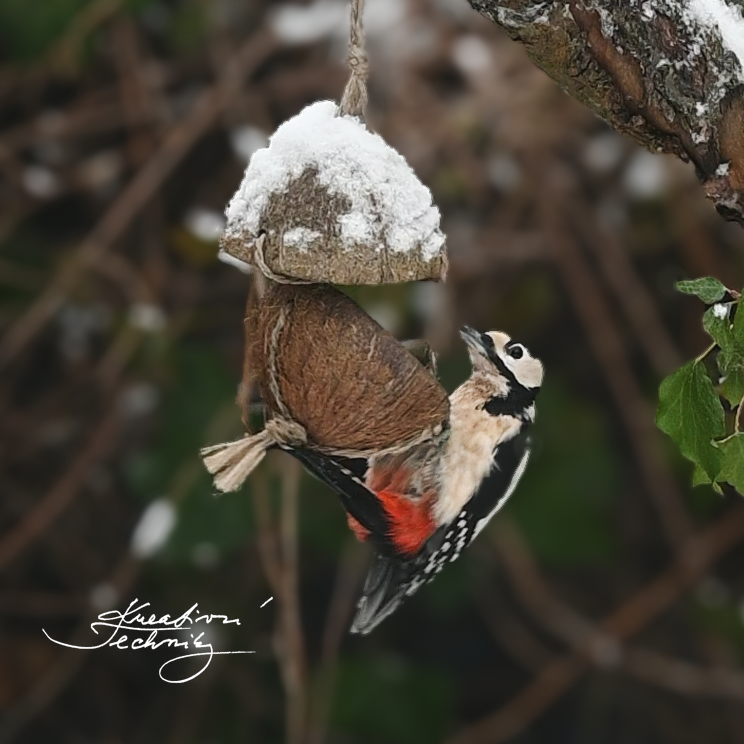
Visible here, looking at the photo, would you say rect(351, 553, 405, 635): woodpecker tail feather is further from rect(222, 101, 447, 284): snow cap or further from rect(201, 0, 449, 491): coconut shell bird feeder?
rect(222, 101, 447, 284): snow cap

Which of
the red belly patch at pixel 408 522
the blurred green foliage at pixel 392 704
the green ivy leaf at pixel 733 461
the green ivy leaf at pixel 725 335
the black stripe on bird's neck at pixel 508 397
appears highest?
the green ivy leaf at pixel 725 335

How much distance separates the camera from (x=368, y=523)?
1165 mm

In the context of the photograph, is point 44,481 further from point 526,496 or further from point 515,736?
point 515,736

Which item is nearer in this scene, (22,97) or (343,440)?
(343,440)

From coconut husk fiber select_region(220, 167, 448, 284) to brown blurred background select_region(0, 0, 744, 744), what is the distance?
147 cm

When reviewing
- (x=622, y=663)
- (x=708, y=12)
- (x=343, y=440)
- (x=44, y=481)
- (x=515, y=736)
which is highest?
(x=708, y=12)

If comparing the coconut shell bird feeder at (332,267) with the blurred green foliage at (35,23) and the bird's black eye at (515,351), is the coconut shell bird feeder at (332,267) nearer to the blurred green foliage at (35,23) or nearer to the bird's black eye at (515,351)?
the bird's black eye at (515,351)

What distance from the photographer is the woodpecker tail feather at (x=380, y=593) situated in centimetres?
119

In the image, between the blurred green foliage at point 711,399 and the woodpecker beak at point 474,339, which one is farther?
the woodpecker beak at point 474,339

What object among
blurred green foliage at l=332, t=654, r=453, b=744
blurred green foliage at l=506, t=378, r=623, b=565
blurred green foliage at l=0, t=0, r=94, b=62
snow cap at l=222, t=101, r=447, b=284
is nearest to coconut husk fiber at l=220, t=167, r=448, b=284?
snow cap at l=222, t=101, r=447, b=284

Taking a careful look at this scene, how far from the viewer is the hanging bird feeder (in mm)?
1036

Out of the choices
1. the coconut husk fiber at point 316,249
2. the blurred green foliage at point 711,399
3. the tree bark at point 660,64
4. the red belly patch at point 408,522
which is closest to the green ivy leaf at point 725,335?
the blurred green foliage at point 711,399

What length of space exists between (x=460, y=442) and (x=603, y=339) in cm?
165

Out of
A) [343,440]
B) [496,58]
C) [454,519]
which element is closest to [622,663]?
[496,58]
